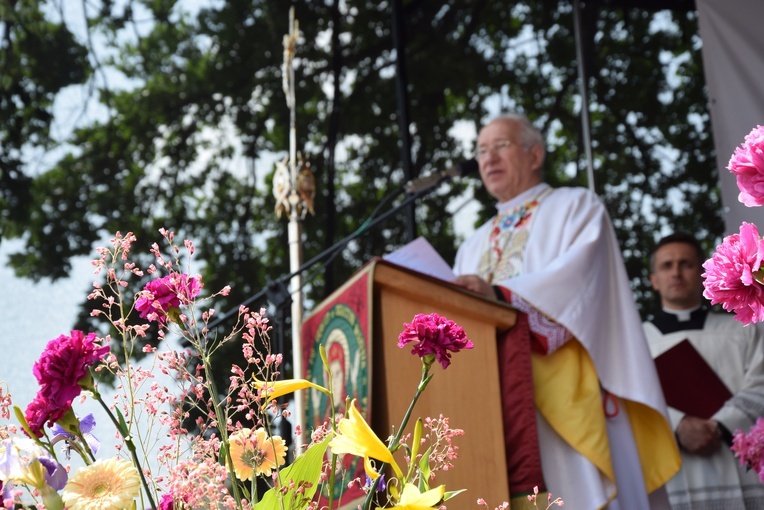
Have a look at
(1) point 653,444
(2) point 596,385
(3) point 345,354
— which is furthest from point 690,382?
(3) point 345,354

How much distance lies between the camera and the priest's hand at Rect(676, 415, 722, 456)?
3.98 meters

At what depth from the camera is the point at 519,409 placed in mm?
3127

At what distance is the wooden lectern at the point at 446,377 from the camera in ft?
9.38

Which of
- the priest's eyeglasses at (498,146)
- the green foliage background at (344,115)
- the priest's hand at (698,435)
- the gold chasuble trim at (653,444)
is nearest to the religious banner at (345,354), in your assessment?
the gold chasuble trim at (653,444)

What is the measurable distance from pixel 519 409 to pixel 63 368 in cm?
226

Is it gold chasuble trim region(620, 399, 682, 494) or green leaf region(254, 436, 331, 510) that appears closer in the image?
green leaf region(254, 436, 331, 510)

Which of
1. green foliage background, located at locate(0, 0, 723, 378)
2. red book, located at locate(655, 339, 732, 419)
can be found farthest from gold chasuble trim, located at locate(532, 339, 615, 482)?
green foliage background, located at locate(0, 0, 723, 378)

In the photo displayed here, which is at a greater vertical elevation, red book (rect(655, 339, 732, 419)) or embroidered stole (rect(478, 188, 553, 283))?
embroidered stole (rect(478, 188, 553, 283))

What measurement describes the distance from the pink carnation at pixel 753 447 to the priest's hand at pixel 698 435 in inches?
15.6

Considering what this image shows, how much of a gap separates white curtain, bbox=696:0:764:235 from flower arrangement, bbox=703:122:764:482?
111 inches

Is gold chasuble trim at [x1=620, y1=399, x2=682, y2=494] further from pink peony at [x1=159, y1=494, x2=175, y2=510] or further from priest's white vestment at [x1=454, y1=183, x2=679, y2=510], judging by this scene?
pink peony at [x1=159, y1=494, x2=175, y2=510]

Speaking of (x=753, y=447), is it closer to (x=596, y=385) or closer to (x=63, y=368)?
(x=596, y=385)

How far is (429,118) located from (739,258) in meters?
5.58

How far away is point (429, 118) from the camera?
6.71 metres
